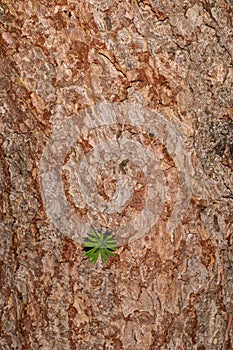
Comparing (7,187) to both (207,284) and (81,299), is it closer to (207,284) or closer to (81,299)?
(81,299)

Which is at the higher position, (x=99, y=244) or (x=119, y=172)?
(x=119, y=172)

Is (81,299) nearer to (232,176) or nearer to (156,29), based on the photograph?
(232,176)

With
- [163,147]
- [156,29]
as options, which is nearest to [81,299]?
[163,147]

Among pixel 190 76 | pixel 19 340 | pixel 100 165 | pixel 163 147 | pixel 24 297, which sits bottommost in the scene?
pixel 19 340

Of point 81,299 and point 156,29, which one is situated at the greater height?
point 156,29

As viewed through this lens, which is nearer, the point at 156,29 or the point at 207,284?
the point at 156,29
